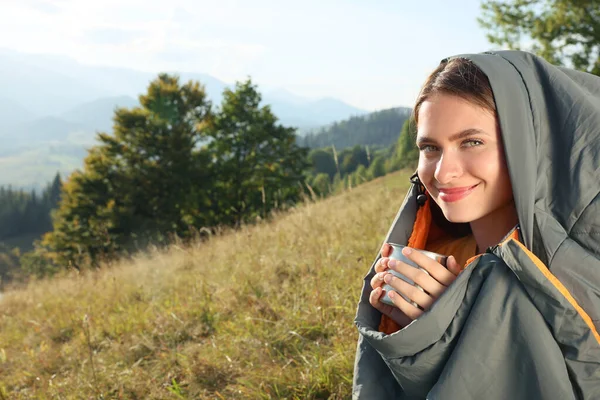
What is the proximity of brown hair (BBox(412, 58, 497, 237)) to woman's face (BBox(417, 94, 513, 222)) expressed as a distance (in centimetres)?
2

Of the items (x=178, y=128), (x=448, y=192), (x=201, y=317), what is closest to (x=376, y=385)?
(x=448, y=192)


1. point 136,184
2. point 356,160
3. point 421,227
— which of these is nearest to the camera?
point 421,227

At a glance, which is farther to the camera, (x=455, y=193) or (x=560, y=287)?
(x=455, y=193)

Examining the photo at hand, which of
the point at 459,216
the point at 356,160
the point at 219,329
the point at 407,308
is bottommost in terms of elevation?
the point at 219,329

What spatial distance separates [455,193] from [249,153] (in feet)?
89.2

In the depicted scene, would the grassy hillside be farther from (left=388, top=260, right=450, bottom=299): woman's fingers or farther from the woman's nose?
the woman's nose

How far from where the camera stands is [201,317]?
4098 mm

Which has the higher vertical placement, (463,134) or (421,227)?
(463,134)

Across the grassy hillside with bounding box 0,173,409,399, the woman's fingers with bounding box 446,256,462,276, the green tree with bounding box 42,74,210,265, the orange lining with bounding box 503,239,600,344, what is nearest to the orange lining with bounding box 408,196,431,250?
the woman's fingers with bounding box 446,256,462,276

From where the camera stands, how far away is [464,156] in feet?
4.73

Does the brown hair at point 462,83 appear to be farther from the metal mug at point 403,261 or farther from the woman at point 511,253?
the metal mug at point 403,261

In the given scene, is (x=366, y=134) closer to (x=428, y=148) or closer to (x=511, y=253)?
(x=428, y=148)

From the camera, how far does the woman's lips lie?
1479 millimetres

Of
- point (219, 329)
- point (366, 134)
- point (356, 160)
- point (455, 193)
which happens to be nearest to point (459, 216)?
point (455, 193)
